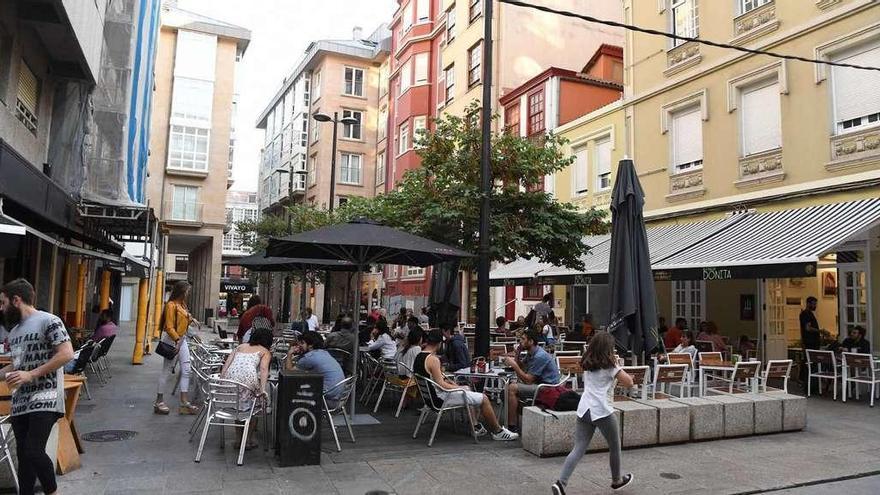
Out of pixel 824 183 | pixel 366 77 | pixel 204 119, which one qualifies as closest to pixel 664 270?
pixel 824 183

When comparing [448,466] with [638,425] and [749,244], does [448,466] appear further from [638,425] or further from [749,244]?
[749,244]

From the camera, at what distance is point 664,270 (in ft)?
38.4

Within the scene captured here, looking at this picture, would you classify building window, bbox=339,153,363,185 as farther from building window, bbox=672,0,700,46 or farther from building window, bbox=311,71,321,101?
building window, bbox=672,0,700,46

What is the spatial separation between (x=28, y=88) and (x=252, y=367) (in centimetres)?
843

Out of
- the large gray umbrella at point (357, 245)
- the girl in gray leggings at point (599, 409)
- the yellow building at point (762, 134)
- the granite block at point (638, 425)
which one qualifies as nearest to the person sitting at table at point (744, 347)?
the yellow building at point (762, 134)

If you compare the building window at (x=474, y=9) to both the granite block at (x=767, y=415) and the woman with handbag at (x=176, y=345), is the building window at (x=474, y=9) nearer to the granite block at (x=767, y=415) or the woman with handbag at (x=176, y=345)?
the woman with handbag at (x=176, y=345)

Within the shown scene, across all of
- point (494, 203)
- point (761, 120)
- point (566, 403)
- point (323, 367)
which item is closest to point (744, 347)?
point (761, 120)

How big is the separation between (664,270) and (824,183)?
370cm

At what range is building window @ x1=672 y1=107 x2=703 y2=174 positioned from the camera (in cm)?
1560

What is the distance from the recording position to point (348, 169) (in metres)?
42.7

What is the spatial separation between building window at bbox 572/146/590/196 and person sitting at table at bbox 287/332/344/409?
1410cm

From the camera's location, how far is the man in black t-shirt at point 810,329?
38.2ft

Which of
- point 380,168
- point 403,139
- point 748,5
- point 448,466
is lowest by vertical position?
point 448,466

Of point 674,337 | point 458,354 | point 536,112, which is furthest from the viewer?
point 536,112
